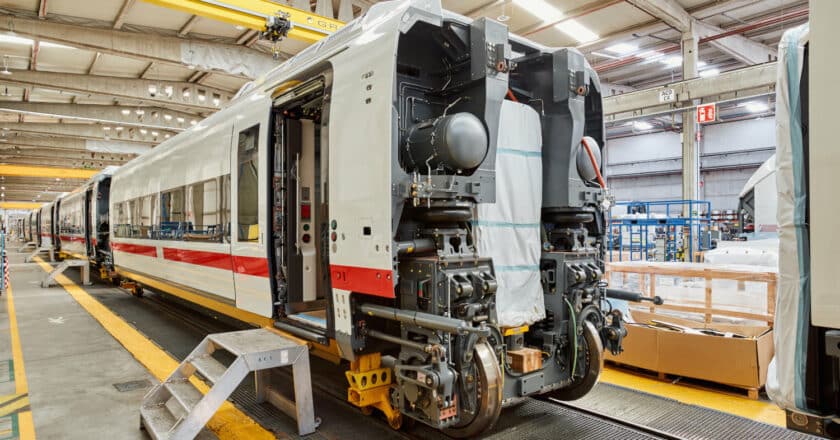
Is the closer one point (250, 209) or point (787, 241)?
point (787, 241)

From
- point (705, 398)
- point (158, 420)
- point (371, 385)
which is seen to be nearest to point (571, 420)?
point (705, 398)

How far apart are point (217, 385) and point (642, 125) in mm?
28679

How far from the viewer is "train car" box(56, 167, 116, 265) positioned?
43.3ft

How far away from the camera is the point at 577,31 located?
13172 millimetres

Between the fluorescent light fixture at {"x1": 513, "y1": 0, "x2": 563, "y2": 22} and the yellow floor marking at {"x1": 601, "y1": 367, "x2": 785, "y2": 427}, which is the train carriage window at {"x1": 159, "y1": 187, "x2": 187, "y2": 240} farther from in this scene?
the fluorescent light fixture at {"x1": 513, "y1": 0, "x2": 563, "y2": 22}

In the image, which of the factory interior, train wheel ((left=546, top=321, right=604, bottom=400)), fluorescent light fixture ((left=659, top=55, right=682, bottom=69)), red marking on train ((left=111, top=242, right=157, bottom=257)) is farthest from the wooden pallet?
fluorescent light fixture ((left=659, top=55, right=682, bottom=69))

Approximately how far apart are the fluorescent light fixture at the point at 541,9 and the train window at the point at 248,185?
7784mm

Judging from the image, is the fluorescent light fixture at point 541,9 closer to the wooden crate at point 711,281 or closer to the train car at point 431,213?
the wooden crate at point 711,281

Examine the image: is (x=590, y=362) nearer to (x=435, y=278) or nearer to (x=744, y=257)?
(x=435, y=278)

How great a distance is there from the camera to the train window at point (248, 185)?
5195mm

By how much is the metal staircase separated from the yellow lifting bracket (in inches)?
16.5

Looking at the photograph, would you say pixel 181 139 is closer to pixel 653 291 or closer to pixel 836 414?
pixel 653 291

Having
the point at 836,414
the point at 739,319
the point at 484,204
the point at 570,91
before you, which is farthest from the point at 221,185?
the point at 739,319

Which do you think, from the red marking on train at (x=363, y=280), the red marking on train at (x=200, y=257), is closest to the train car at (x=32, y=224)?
the red marking on train at (x=200, y=257)
